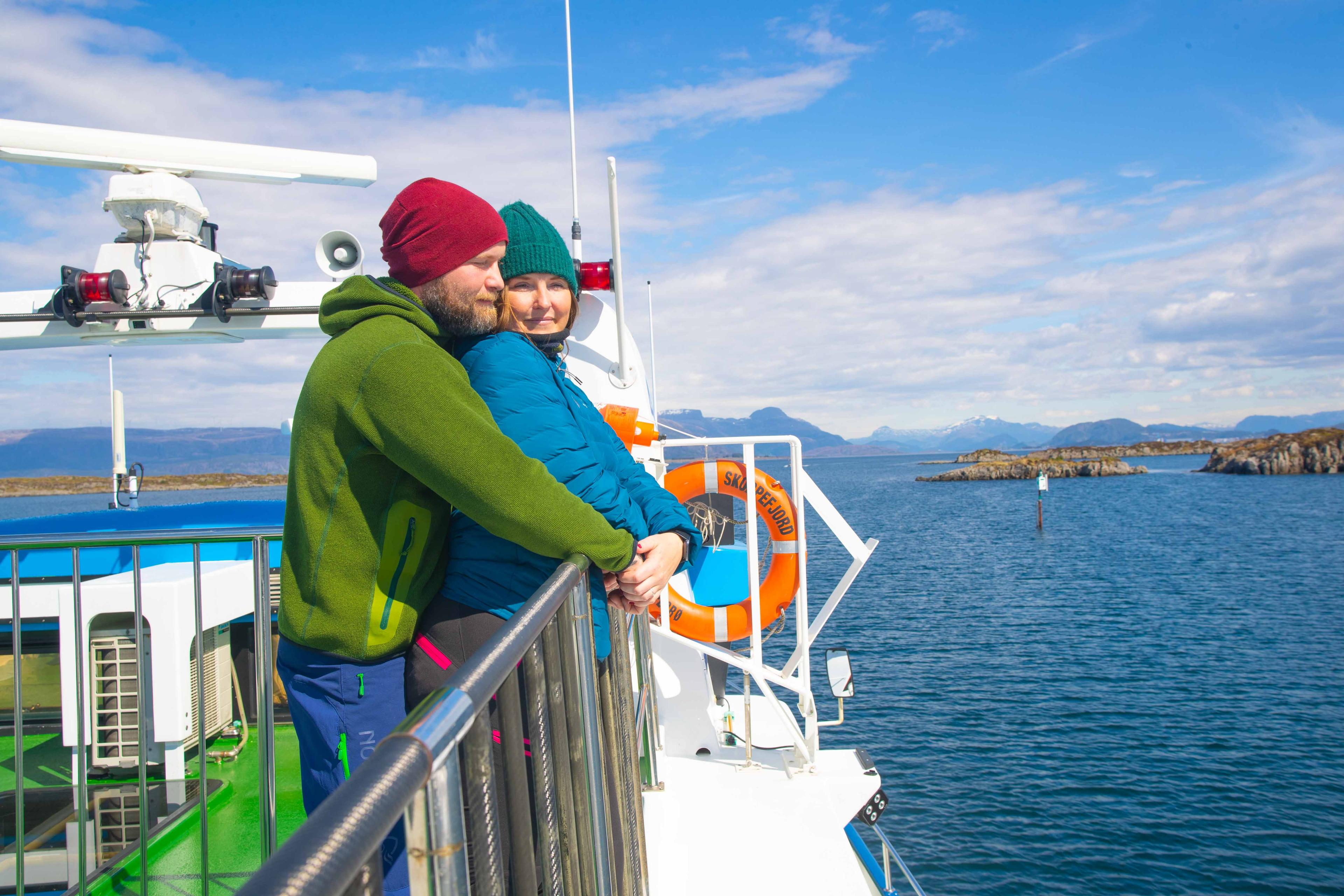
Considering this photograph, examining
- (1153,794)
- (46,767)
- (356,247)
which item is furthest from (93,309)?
(1153,794)

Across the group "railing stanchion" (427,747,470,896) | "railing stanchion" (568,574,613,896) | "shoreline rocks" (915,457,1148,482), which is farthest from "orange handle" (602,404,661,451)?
"shoreline rocks" (915,457,1148,482)

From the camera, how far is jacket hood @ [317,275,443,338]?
1481mm

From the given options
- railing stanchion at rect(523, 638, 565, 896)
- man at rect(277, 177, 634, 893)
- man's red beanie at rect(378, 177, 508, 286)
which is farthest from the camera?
man's red beanie at rect(378, 177, 508, 286)

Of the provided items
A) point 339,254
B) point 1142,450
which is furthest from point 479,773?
point 1142,450

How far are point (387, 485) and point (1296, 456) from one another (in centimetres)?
10390

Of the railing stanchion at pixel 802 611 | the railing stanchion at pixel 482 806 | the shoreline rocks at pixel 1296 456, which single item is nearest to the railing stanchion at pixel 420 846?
the railing stanchion at pixel 482 806

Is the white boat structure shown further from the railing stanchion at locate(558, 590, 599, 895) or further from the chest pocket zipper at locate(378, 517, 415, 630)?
the chest pocket zipper at locate(378, 517, 415, 630)

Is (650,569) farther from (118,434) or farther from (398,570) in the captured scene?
(118,434)

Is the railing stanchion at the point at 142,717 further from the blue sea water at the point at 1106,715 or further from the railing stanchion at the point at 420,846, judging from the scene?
the blue sea water at the point at 1106,715

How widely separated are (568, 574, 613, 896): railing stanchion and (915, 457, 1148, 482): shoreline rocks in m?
100

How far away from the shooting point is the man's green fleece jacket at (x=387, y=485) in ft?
4.43

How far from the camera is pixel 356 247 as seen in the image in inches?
148

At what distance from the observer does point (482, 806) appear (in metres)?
0.97

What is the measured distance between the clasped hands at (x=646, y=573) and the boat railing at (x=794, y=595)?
354 cm
